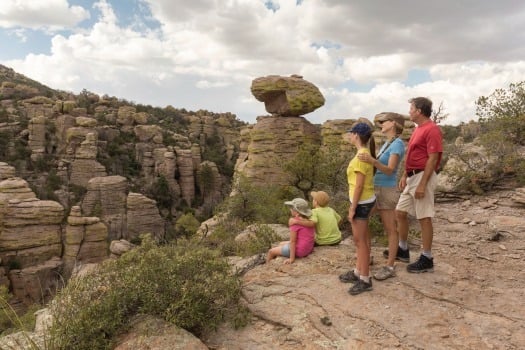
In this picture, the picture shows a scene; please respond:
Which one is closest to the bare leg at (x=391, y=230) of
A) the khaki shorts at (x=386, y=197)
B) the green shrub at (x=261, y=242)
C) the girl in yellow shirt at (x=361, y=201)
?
the khaki shorts at (x=386, y=197)

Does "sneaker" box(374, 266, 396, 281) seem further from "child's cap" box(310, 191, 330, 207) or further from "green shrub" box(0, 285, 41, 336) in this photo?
"green shrub" box(0, 285, 41, 336)

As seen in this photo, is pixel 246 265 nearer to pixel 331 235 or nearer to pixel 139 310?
pixel 331 235

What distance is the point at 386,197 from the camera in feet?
14.0

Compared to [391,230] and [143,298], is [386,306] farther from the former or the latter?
[143,298]

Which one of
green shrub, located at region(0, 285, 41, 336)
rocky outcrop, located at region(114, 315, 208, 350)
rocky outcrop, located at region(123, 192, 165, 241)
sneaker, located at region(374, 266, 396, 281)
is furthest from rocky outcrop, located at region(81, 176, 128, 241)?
sneaker, located at region(374, 266, 396, 281)

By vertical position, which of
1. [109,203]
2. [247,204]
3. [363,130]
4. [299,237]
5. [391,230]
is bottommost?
[109,203]

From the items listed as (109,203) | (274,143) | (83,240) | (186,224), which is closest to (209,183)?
(109,203)

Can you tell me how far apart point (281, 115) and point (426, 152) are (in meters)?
16.4

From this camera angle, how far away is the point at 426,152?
416cm

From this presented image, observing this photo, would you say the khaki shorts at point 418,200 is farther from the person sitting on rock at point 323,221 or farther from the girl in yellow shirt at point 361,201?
the person sitting on rock at point 323,221

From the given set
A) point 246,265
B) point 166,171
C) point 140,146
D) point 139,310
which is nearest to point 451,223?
point 246,265

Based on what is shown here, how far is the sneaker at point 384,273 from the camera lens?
420cm

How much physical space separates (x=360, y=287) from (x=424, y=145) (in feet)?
5.55

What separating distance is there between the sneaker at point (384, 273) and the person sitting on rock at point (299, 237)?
95cm
